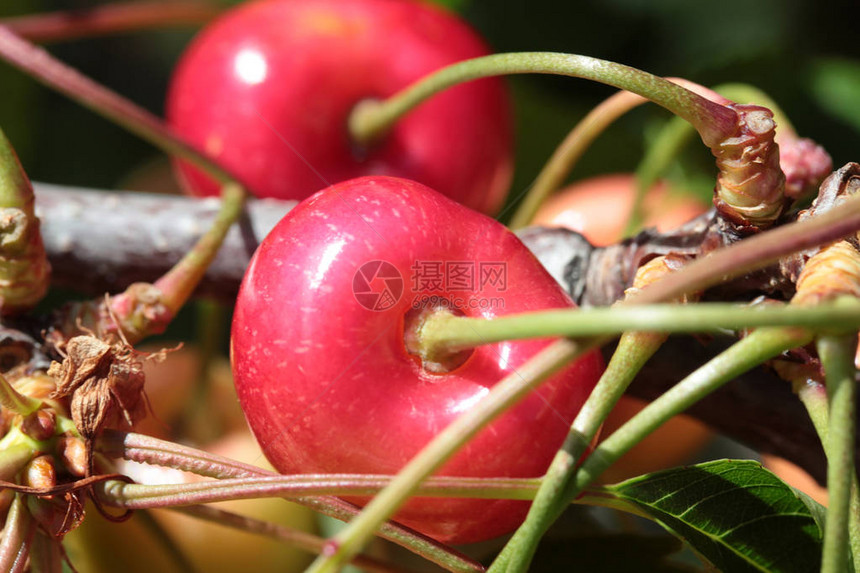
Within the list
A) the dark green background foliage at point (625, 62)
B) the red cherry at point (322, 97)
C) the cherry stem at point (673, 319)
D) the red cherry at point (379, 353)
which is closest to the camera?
the cherry stem at point (673, 319)

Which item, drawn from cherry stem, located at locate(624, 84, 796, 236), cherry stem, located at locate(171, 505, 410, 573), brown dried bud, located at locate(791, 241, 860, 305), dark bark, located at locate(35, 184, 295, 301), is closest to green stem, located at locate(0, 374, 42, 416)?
cherry stem, located at locate(171, 505, 410, 573)

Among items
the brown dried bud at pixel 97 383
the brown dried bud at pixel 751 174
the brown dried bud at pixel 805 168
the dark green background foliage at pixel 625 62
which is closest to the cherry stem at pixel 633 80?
the brown dried bud at pixel 751 174

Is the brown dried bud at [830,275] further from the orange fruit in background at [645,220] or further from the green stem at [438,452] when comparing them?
the orange fruit in background at [645,220]

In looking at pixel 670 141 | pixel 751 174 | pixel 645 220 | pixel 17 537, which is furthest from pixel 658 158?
pixel 17 537

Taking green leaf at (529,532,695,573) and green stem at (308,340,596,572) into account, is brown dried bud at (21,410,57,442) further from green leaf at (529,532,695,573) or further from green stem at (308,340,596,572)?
green leaf at (529,532,695,573)

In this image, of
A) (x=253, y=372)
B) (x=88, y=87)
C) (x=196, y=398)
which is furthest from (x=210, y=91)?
(x=253, y=372)

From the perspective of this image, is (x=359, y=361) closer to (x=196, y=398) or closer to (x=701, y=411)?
(x=701, y=411)
